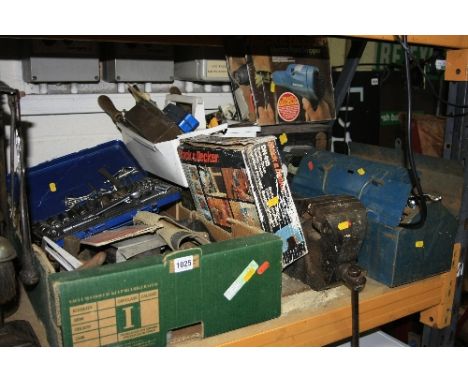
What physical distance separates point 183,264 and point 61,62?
2.72ft

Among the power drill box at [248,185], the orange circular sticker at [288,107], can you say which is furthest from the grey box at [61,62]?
the orange circular sticker at [288,107]

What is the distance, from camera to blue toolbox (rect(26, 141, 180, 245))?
3.73ft

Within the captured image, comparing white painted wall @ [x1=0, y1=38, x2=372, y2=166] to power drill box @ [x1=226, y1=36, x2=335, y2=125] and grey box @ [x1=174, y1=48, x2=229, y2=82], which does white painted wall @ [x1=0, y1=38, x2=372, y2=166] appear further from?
power drill box @ [x1=226, y1=36, x2=335, y2=125]

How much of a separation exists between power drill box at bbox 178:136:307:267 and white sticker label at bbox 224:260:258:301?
0.47 ft

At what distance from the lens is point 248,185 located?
3.18 ft

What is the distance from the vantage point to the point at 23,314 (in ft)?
3.45

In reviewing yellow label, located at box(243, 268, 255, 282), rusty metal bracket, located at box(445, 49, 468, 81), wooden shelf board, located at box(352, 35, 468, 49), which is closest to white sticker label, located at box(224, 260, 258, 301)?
yellow label, located at box(243, 268, 255, 282)

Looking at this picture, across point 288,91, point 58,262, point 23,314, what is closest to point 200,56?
point 288,91

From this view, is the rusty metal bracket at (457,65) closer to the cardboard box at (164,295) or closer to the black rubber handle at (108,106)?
the cardboard box at (164,295)

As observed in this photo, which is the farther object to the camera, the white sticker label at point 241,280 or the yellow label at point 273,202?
the yellow label at point 273,202

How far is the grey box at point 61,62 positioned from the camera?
1.27m

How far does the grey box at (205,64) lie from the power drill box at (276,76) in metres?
0.13

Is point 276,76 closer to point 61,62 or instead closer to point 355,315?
point 61,62

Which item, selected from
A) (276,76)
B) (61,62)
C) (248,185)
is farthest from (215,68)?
(248,185)
